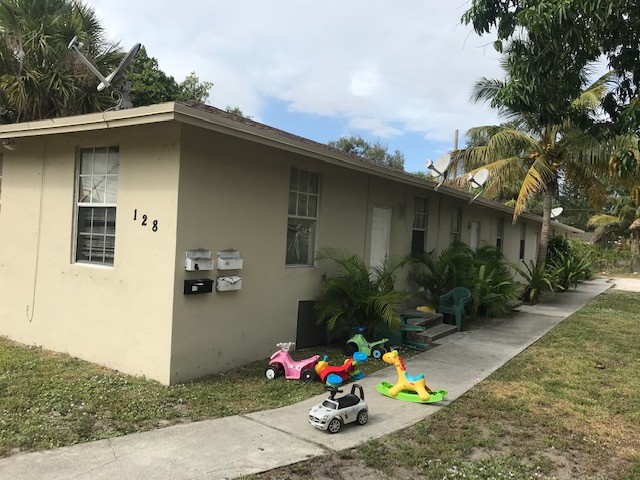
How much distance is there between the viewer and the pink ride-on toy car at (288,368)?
598 centimetres

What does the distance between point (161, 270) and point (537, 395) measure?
14.8 feet

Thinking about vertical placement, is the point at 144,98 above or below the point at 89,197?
above

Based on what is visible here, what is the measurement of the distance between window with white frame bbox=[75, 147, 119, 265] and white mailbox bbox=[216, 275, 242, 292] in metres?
1.42

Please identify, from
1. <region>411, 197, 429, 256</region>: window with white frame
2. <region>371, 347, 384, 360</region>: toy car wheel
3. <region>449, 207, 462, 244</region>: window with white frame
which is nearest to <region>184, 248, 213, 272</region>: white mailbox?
<region>371, 347, 384, 360</region>: toy car wheel

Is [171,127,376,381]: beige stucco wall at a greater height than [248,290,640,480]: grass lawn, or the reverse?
[171,127,376,381]: beige stucco wall

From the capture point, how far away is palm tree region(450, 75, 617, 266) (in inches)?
560

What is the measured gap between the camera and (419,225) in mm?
11156

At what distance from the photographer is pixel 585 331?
1012 cm

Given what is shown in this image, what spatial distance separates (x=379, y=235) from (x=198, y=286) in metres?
4.67

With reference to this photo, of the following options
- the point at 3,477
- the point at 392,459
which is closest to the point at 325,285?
the point at 392,459

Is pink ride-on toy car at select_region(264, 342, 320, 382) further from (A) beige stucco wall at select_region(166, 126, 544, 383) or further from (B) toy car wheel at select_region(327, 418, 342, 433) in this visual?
(B) toy car wheel at select_region(327, 418, 342, 433)

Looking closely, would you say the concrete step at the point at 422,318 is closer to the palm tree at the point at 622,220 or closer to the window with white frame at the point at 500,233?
the window with white frame at the point at 500,233

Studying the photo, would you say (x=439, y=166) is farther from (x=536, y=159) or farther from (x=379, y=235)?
(x=536, y=159)

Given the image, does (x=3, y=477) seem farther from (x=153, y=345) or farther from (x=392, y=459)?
(x=392, y=459)
